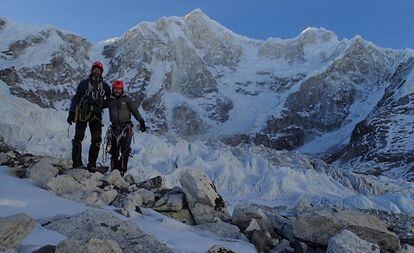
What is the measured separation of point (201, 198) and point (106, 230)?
3076mm

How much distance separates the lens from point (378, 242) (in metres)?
7.53

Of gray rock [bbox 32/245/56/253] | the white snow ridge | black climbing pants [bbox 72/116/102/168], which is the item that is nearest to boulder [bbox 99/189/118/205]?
the white snow ridge

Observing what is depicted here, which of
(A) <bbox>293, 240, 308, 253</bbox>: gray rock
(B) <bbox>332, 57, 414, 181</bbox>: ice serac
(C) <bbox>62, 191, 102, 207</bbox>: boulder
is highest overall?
(B) <bbox>332, 57, 414, 181</bbox>: ice serac

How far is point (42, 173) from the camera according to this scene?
9.79 metres

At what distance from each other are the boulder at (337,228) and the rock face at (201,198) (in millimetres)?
1644

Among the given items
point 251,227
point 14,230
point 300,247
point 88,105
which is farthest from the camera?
point 88,105

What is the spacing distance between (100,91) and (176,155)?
4519cm

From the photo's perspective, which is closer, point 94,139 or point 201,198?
point 201,198

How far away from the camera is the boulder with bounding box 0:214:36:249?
5.32 meters

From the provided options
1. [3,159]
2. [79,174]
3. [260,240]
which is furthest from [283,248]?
[3,159]

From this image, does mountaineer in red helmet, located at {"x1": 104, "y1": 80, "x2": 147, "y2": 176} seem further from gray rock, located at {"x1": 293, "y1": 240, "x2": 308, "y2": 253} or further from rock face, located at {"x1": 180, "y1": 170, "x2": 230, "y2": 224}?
gray rock, located at {"x1": 293, "y1": 240, "x2": 308, "y2": 253}

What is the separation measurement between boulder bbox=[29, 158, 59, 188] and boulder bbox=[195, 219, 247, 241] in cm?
265

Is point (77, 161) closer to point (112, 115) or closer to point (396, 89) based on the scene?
point (112, 115)

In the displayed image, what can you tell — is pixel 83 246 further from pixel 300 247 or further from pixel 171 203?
pixel 171 203
